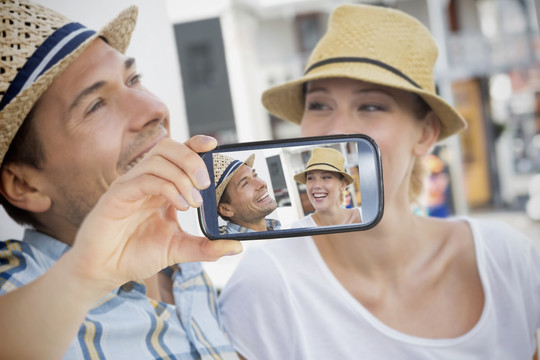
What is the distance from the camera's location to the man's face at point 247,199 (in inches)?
36.2

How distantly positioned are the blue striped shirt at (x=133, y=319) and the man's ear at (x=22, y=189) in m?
0.07

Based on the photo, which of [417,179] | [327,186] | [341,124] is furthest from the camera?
[417,179]

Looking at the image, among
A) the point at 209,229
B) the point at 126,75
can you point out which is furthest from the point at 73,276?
the point at 126,75

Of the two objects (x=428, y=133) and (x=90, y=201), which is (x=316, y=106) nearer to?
(x=428, y=133)

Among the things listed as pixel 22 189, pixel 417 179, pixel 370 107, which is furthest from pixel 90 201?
pixel 417 179

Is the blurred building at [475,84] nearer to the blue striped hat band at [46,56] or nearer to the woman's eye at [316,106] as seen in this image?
the woman's eye at [316,106]

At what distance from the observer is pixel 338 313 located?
1.45 m

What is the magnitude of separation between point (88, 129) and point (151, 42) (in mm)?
445

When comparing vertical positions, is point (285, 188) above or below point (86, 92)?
below

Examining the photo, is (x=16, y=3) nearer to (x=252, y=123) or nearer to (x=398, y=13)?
(x=398, y=13)

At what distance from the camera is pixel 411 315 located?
1.49 m

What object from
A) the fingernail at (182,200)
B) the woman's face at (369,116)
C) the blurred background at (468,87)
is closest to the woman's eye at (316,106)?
the woman's face at (369,116)

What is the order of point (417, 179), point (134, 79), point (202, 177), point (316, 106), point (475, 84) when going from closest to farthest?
point (202, 177) < point (134, 79) < point (316, 106) < point (417, 179) < point (475, 84)

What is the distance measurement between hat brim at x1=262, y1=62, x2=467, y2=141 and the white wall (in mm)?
323
